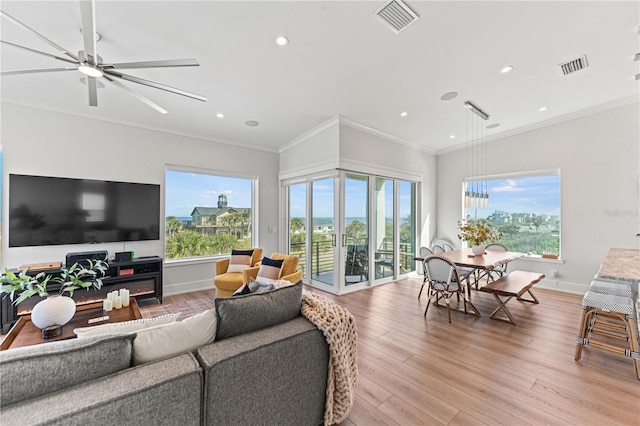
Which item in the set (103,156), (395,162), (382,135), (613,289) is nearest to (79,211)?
A: (103,156)

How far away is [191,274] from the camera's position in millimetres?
4957

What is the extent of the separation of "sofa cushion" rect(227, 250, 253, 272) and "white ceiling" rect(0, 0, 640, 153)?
2.32 m

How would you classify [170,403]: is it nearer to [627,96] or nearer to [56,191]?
[56,191]

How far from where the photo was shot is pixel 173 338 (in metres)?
1.38

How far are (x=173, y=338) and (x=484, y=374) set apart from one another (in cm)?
255

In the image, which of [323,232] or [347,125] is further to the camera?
[323,232]

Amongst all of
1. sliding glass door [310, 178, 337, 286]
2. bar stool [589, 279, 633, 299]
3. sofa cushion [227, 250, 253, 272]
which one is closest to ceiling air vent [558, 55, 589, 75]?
bar stool [589, 279, 633, 299]

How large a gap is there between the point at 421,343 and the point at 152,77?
4.42 metres

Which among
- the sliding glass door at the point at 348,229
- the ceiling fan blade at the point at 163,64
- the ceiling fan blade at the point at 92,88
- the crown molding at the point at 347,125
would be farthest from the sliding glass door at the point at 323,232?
the ceiling fan blade at the point at 92,88

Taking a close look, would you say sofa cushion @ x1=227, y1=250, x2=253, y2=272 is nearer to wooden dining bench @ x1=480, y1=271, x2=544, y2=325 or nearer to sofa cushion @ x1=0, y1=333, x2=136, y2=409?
sofa cushion @ x1=0, y1=333, x2=136, y2=409

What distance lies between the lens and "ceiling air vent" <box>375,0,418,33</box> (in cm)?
219

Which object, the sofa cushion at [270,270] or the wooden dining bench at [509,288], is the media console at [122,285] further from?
the wooden dining bench at [509,288]

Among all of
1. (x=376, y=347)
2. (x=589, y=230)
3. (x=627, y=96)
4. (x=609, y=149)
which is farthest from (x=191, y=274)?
(x=627, y=96)

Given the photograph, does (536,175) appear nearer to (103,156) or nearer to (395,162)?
(395,162)
